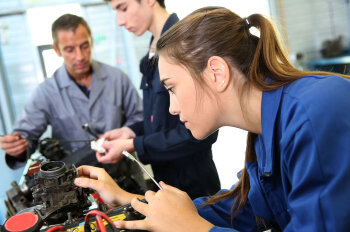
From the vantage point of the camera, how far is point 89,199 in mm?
917

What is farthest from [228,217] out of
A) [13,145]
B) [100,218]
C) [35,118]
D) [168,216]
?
[35,118]

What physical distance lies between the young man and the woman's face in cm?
34

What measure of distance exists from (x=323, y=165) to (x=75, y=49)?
1.56 metres

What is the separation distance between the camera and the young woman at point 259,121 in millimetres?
588

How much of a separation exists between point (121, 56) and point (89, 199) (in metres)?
2.91

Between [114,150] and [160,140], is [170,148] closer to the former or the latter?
[160,140]

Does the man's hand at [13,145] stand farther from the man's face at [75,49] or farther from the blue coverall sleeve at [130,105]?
the blue coverall sleeve at [130,105]

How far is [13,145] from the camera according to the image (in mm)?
1487

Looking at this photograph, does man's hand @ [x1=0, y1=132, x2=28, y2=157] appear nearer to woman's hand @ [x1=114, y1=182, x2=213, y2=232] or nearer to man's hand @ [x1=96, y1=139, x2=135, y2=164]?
man's hand @ [x1=96, y1=139, x2=135, y2=164]

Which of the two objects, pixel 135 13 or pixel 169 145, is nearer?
pixel 169 145

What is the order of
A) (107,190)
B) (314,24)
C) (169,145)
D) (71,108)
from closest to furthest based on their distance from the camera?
(107,190)
(169,145)
(71,108)
(314,24)

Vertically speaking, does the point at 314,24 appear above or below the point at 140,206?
above

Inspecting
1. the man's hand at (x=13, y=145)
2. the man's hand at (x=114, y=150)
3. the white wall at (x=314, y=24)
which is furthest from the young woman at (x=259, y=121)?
the white wall at (x=314, y=24)

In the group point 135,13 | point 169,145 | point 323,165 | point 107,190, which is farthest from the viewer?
point 135,13
